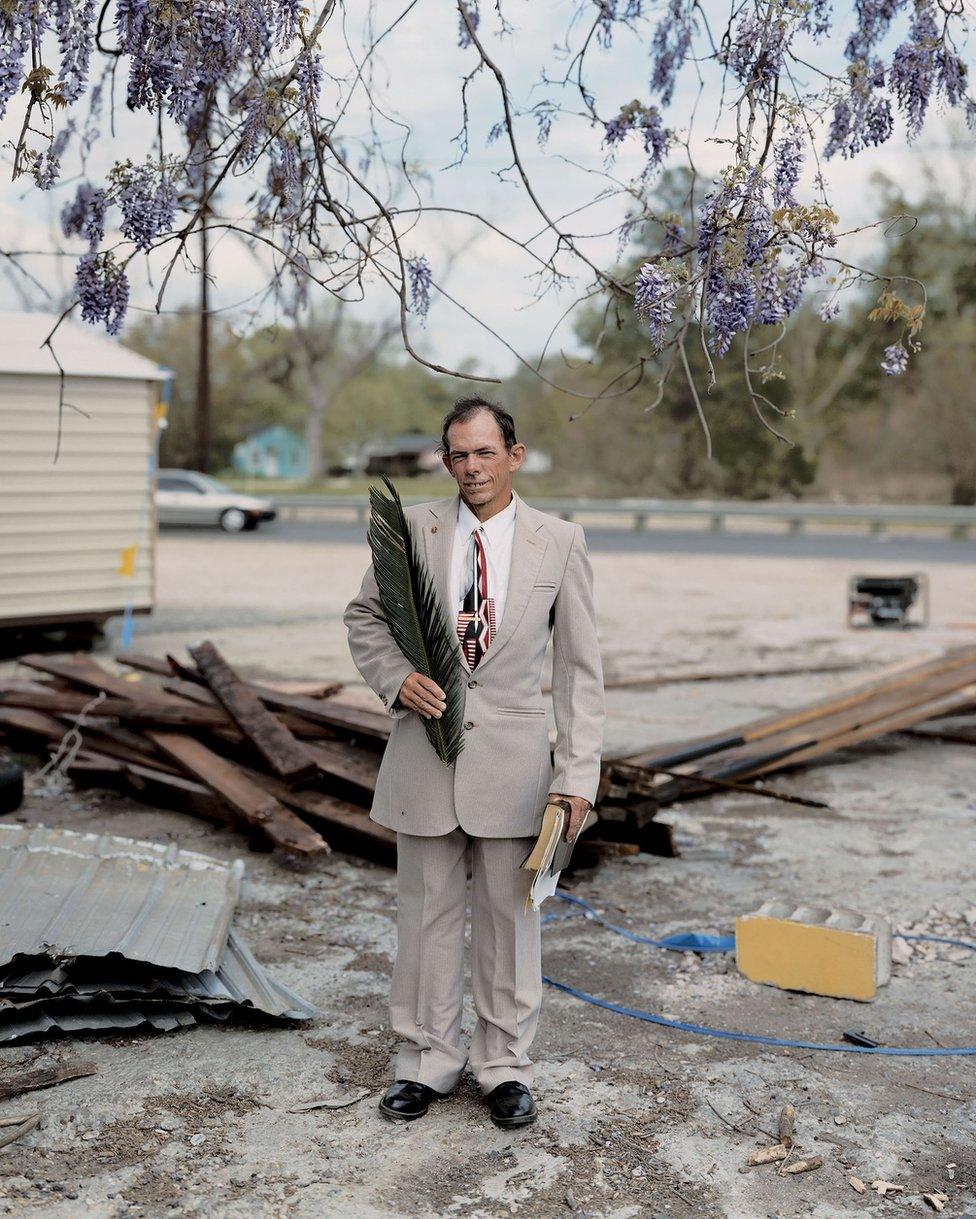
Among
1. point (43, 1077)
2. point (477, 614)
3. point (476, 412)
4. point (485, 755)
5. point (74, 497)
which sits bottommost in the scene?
point (43, 1077)

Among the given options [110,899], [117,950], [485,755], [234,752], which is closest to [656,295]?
[485,755]

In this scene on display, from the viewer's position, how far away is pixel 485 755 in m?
4.25

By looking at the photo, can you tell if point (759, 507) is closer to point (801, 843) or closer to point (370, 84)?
point (801, 843)

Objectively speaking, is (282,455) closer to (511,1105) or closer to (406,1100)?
(406,1100)

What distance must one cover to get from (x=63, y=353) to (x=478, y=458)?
35.7ft

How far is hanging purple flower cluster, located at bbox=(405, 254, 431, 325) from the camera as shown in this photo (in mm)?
5477

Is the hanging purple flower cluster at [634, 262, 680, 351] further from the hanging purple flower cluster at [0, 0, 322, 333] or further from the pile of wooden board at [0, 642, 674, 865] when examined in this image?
the pile of wooden board at [0, 642, 674, 865]

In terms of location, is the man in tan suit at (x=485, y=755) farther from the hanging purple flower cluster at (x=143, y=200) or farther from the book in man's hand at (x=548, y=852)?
the hanging purple flower cluster at (x=143, y=200)

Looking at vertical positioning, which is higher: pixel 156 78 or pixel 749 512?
pixel 156 78

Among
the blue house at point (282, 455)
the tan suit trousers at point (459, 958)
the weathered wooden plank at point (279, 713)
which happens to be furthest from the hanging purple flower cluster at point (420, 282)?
the blue house at point (282, 455)

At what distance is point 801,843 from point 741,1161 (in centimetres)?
397

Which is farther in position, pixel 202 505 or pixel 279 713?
pixel 202 505

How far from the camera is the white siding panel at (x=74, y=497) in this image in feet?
43.9

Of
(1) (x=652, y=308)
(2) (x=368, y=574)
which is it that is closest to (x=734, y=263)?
(1) (x=652, y=308)
